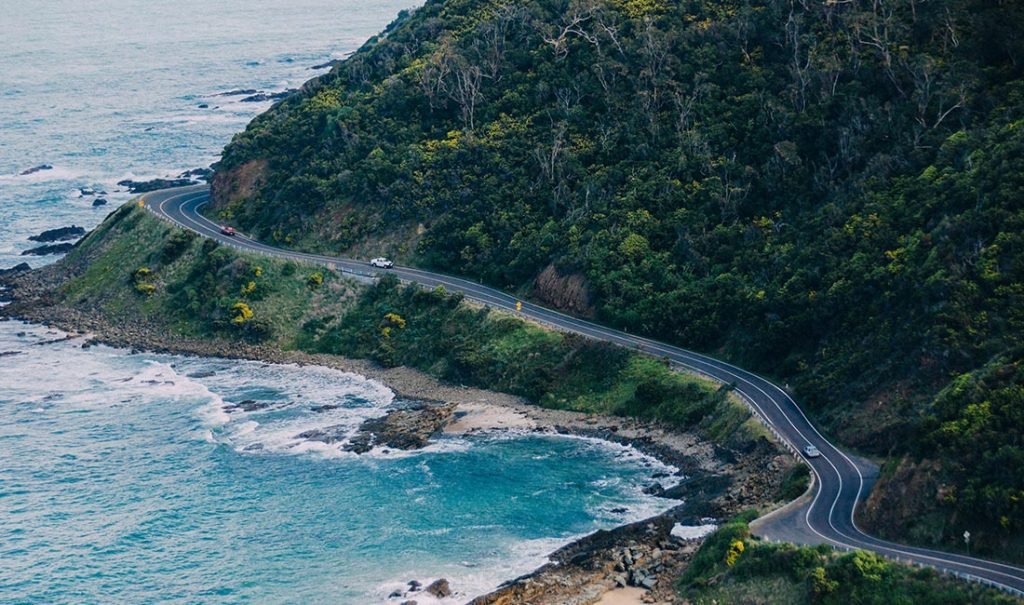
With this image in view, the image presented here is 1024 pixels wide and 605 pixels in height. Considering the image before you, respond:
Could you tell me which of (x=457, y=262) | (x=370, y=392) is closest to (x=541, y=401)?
(x=370, y=392)

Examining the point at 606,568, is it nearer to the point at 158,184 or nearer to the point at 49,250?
the point at 49,250

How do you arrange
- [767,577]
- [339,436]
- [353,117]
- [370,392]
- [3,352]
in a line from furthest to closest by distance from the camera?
[353,117] < [3,352] < [370,392] < [339,436] < [767,577]

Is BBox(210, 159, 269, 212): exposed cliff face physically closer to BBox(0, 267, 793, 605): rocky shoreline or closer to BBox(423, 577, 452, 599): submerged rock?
BBox(0, 267, 793, 605): rocky shoreline

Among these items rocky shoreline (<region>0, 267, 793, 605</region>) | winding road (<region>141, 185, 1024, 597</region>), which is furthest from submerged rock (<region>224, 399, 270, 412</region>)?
winding road (<region>141, 185, 1024, 597</region>)

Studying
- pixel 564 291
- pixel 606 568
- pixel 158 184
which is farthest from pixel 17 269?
pixel 606 568

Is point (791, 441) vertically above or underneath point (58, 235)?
underneath

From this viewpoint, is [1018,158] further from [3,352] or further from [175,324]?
[3,352]

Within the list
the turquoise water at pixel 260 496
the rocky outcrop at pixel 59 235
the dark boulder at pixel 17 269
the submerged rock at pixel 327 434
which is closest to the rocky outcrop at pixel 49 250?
the rocky outcrop at pixel 59 235
